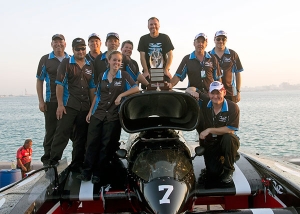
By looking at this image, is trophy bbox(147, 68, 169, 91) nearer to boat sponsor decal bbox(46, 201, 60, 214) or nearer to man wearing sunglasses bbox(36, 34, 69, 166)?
boat sponsor decal bbox(46, 201, 60, 214)

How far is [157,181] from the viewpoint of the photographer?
378 centimetres

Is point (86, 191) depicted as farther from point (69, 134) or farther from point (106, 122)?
point (69, 134)

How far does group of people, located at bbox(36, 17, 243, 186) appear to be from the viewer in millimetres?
5090

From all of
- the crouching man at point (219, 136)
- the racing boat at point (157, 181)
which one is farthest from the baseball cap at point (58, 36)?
the crouching man at point (219, 136)

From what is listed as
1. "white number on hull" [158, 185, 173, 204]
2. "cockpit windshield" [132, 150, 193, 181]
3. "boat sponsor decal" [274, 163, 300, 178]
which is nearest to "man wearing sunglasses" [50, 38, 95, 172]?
"cockpit windshield" [132, 150, 193, 181]

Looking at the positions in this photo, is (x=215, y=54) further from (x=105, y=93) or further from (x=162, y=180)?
(x=162, y=180)

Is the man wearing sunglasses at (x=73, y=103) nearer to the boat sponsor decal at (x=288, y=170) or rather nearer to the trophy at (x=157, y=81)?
the trophy at (x=157, y=81)

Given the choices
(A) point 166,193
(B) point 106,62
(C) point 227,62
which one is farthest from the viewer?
(C) point 227,62

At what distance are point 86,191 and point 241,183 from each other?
7.07 ft

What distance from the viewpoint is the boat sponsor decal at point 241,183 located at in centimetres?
480

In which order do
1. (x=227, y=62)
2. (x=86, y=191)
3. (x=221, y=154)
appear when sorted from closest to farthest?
(x=86, y=191) < (x=221, y=154) < (x=227, y=62)

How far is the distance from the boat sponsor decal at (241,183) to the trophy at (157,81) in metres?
1.66

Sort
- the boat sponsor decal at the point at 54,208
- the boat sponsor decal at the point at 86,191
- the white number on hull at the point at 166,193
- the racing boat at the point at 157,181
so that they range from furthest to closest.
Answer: the boat sponsor decal at the point at 86,191
the boat sponsor decal at the point at 54,208
the racing boat at the point at 157,181
the white number on hull at the point at 166,193

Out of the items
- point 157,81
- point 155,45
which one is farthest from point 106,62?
point 157,81
